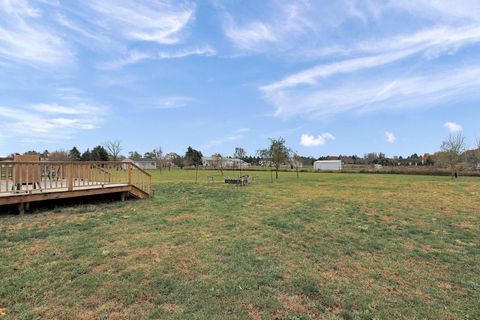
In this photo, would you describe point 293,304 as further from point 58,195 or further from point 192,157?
point 192,157

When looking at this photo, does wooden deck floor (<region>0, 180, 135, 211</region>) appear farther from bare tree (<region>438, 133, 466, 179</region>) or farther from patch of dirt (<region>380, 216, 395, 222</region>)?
bare tree (<region>438, 133, 466, 179</region>)

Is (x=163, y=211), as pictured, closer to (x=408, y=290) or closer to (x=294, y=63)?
(x=408, y=290)

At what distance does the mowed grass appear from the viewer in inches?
116

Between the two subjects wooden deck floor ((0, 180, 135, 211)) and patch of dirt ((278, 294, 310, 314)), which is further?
wooden deck floor ((0, 180, 135, 211))

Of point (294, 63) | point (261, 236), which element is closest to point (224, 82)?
point (294, 63)

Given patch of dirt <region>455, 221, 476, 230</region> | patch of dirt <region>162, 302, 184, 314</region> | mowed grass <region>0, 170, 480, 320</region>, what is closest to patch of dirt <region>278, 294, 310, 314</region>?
mowed grass <region>0, 170, 480, 320</region>

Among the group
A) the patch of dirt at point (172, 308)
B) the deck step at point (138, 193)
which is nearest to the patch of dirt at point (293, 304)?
the patch of dirt at point (172, 308)

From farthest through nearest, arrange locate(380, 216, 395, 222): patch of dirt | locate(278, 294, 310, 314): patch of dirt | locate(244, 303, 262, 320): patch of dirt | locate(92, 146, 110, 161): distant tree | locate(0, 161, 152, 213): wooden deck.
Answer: locate(92, 146, 110, 161): distant tree
locate(380, 216, 395, 222): patch of dirt
locate(0, 161, 152, 213): wooden deck
locate(278, 294, 310, 314): patch of dirt
locate(244, 303, 262, 320): patch of dirt

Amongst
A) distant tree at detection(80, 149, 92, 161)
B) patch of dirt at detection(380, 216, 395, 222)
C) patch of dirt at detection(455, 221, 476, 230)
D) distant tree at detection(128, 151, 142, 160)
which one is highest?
distant tree at detection(128, 151, 142, 160)

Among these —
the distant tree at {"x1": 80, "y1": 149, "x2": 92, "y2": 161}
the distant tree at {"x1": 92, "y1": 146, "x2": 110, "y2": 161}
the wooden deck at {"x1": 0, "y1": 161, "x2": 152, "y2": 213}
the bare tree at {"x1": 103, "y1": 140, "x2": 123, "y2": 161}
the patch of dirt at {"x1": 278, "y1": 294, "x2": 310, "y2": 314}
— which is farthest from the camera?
the bare tree at {"x1": 103, "y1": 140, "x2": 123, "y2": 161}

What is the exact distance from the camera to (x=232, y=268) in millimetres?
3971

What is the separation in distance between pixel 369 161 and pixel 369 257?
9303 centimetres

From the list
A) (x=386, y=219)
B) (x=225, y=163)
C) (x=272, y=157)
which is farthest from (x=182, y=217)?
(x=225, y=163)

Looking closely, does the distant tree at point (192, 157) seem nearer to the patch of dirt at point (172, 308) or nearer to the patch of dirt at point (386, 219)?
the patch of dirt at point (386, 219)
